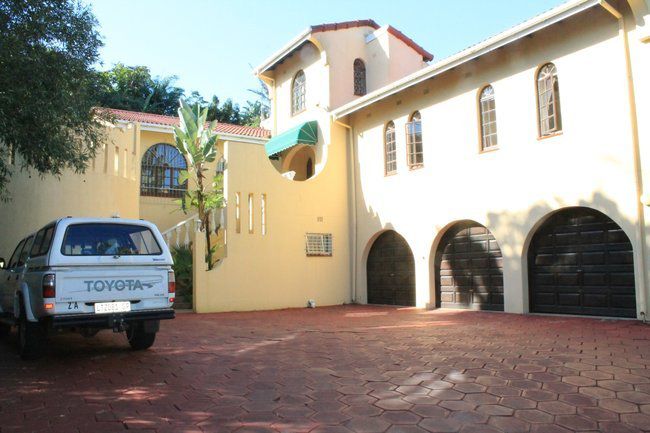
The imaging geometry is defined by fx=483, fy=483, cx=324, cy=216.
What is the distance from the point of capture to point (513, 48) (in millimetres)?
11031

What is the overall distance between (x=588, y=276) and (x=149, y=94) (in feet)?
104

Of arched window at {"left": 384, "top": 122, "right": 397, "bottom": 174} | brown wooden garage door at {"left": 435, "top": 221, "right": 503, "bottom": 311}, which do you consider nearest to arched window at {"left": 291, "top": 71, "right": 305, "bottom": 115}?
arched window at {"left": 384, "top": 122, "right": 397, "bottom": 174}

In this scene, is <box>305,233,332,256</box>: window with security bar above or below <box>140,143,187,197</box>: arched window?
below

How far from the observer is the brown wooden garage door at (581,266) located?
9.15 m

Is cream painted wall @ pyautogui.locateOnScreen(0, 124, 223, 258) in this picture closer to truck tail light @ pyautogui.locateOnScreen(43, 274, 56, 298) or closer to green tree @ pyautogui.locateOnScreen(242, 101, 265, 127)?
truck tail light @ pyautogui.locateOnScreen(43, 274, 56, 298)

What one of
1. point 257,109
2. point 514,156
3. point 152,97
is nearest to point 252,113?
point 257,109

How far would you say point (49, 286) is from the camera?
5691mm

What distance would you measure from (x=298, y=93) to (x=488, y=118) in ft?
28.0

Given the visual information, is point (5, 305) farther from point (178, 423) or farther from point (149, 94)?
point (149, 94)

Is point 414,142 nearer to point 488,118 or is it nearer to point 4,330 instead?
point 488,118

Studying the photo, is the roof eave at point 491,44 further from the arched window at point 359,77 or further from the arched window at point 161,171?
the arched window at point 161,171

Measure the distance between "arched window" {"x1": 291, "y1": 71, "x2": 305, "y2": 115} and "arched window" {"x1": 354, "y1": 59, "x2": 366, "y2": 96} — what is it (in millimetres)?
1974

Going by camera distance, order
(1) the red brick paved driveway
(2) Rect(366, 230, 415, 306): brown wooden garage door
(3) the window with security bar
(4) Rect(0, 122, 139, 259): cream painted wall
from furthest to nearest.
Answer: (3) the window with security bar, (2) Rect(366, 230, 415, 306): brown wooden garage door, (4) Rect(0, 122, 139, 259): cream painted wall, (1) the red brick paved driveway

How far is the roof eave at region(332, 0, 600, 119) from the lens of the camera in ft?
30.7
